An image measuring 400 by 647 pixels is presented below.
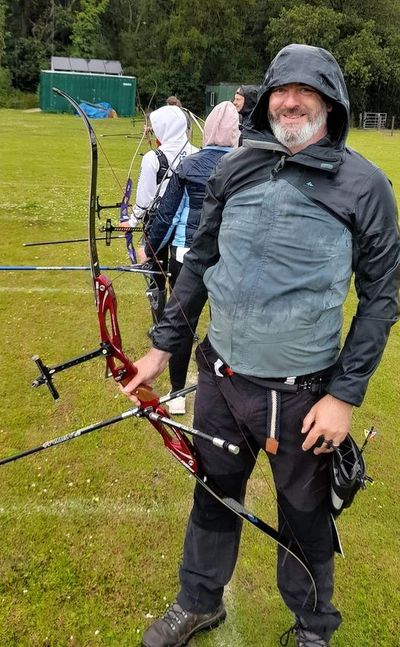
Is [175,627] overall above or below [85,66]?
below

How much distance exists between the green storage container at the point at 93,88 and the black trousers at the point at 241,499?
34121mm

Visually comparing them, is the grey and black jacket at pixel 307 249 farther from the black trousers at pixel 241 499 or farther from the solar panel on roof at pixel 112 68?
the solar panel on roof at pixel 112 68

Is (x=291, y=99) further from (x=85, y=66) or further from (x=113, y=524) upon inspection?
(x=85, y=66)

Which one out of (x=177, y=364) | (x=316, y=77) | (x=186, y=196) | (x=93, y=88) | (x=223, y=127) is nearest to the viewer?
(x=316, y=77)

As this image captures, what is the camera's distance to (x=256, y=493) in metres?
3.11

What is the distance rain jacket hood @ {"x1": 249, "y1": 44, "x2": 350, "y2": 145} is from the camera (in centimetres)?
165

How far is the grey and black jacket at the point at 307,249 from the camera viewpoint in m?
1.65

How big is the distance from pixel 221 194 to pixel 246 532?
182 cm

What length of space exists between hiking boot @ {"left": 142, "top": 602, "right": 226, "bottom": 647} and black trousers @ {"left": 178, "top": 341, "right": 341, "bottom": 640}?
4cm

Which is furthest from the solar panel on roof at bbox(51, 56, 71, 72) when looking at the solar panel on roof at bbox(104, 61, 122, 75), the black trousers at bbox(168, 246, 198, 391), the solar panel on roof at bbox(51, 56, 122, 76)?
the black trousers at bbox(168, 246, 198, 391)

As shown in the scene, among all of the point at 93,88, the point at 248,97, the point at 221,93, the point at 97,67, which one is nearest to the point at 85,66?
the point at 97,67

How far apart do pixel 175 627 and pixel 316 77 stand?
2.12 meters

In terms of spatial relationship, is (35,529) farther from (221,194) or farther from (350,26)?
(350,26)

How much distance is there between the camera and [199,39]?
3750 centimetres
